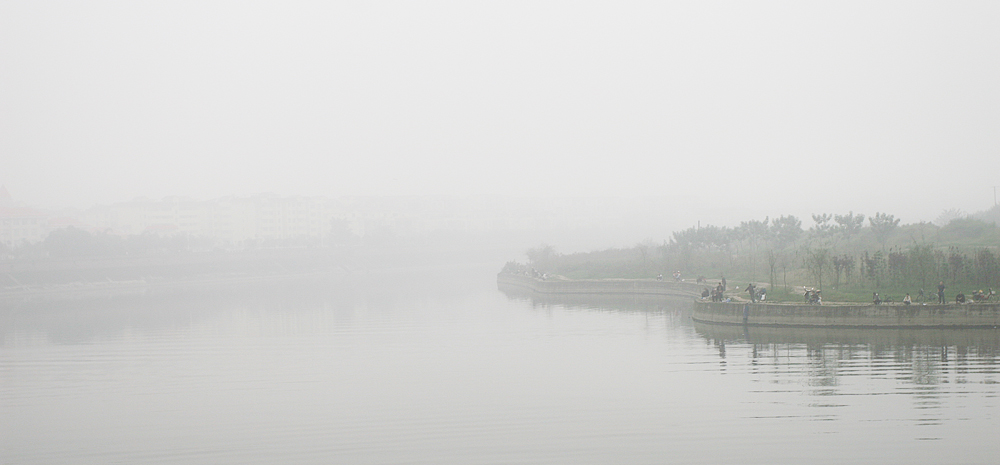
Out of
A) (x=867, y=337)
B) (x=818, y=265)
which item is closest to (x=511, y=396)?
(x=867, y=337)

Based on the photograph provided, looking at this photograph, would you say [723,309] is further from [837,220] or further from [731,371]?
[837,220]

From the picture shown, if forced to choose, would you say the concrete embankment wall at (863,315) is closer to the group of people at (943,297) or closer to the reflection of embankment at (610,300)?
the group of people at (943,297)

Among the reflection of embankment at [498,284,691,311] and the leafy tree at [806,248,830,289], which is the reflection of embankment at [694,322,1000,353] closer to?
the leafy tree at [806,248,830,289]

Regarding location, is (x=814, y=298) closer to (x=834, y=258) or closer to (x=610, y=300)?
(x=834, y=258)

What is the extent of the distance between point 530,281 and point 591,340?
3955cm

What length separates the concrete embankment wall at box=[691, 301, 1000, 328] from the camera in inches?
1219

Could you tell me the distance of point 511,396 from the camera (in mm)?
24328

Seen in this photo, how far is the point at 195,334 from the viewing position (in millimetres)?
46688

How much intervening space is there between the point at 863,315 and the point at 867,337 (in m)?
1.85

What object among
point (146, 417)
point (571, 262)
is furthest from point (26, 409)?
point (571, 262)

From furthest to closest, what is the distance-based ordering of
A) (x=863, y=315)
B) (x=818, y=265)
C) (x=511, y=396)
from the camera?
(x=818, y=265)
(x=863, y=315)
(x=511, y=396)

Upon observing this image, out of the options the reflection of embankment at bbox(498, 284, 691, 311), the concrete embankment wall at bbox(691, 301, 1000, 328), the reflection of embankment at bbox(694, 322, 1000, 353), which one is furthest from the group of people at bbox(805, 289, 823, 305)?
the reflection of embankment at bbox(498, 284, 691, 311)

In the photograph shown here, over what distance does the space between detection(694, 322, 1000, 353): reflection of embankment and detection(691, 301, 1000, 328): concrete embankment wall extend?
0.29 metres

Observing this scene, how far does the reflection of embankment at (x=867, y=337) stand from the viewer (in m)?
29.0
